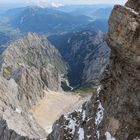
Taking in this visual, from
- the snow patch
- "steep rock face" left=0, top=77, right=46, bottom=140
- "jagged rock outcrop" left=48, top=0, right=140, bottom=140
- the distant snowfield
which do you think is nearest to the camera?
"jagged rock outcrop" left=48, top=0, right=140, bottom=140

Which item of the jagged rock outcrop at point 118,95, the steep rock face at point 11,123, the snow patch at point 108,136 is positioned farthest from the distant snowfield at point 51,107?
the snow patch at point 108,136

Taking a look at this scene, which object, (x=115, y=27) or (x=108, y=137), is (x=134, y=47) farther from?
(x=108, y=137)

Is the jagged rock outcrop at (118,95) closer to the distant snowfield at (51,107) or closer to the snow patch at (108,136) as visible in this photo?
the snow patch at (108,136)

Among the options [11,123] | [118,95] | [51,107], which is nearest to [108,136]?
[118,95]

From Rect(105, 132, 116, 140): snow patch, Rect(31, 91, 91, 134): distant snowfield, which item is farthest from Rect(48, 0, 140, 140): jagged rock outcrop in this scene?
Rect(31, 91, 91, 134): distant snowfield

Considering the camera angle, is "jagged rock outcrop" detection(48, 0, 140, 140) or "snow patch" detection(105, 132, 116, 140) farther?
"snow patch" detection(105, 132, 116, 140)

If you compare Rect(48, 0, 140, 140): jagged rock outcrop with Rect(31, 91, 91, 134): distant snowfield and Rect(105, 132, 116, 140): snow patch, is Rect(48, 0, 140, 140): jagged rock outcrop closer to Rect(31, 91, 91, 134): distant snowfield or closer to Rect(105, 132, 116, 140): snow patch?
Rect(105, 132, 116, 140): snow patch

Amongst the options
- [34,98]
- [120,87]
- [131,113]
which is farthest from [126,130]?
[34,98]
